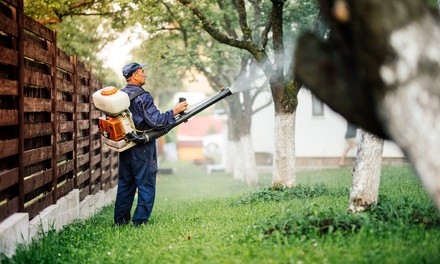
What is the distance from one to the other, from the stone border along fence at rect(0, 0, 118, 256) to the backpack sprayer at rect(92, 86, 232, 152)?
0.62 m

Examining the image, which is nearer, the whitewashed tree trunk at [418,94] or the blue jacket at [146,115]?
the whitewashed tree trunk at [418,94]

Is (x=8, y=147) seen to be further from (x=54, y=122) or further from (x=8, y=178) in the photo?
(x=54, y=122)

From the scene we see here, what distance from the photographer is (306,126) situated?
25.7 m

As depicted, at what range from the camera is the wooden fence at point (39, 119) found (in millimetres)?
5945

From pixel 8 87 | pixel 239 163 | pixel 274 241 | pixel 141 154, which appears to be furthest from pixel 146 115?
pixel 239 163

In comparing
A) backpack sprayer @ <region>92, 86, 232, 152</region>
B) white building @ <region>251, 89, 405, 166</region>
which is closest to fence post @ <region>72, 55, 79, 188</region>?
backpack sprayer @ <region>92, 86, 232, 152</region>

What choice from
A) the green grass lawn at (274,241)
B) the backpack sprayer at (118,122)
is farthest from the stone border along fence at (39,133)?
the backpack sprayer at (118,122)

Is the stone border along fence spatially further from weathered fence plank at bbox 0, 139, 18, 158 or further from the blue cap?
the blue cap

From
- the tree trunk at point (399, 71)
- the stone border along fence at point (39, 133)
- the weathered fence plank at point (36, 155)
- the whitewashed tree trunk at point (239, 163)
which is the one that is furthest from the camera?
the whitewashed tree trunk at point (239, 163)

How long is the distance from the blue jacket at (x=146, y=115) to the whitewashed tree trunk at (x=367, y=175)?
2.65 metres

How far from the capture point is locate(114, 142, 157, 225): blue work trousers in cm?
815

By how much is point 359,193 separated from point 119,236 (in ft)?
8.63

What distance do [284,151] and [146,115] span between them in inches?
145

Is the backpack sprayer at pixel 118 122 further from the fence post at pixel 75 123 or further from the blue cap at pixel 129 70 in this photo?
the fence post at pixel 75 123
